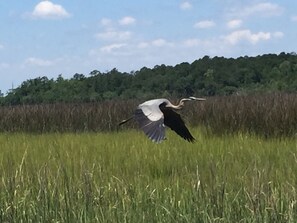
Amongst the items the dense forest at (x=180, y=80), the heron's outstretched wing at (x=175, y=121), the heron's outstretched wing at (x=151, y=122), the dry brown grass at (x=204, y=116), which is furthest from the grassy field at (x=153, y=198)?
the dense forest at (x=180, y=80)

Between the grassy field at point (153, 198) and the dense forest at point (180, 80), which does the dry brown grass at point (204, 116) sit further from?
the dense forest at point (180, 80)

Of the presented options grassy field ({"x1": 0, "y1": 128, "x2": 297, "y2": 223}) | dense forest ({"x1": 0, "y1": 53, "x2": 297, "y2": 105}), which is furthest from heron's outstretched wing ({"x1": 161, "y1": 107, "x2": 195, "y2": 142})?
dense forest ({"x1": 0, "y1": 53, "x2": 297, "y2": 105})

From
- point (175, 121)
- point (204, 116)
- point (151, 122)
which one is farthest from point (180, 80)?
point (151, 122)

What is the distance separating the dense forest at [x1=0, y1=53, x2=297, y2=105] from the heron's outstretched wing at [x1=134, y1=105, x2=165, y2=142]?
18.9 metres

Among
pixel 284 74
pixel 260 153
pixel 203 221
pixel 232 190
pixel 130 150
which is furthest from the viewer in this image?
pixel 284 74

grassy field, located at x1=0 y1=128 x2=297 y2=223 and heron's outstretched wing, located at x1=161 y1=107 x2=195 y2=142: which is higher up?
heron's outstretched wing, located at x1=161 y1=107 x2=195 y2=142

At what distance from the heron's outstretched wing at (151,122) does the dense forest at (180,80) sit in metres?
18.9

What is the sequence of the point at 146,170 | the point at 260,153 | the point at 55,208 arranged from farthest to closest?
the point at 260,153
the point at 146,170
the point at 55,208

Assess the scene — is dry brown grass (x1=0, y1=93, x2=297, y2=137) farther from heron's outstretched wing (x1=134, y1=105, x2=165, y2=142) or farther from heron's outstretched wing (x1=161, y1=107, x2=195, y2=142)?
heron's outstretched wing (x1=134, y1=105, x2=165, y2=142)

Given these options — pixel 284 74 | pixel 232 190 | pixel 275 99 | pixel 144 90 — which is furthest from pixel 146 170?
pixel 284 74

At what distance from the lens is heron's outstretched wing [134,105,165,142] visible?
406cm

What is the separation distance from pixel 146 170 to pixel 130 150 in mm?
1036

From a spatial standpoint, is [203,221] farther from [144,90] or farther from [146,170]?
[144,90]

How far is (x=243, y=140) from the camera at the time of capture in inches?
271
